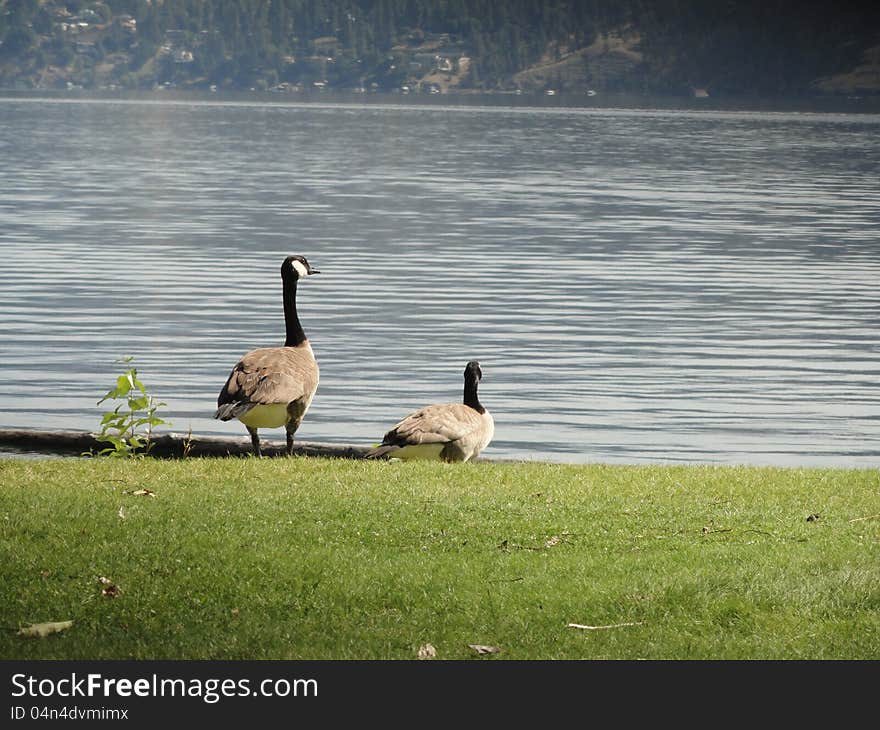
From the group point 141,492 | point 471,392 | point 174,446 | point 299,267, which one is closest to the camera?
point 141,492

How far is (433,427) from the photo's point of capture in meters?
15.0

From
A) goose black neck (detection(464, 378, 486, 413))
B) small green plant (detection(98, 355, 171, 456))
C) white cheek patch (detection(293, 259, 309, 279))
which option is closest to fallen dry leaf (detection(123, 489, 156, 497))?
small green plant (detection(98, 355, 171, 456))

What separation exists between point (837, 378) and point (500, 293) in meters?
12.6

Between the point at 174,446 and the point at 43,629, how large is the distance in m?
6.82

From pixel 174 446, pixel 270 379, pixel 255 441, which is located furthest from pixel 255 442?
pixel 174 446

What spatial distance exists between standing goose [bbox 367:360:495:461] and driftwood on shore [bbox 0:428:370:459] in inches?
30.2

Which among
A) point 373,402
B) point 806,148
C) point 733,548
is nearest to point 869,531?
point 733,548

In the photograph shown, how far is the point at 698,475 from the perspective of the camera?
14664 mm

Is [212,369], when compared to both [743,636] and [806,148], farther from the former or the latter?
[806,148]

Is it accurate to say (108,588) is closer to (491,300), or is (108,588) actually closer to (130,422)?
(130,422)

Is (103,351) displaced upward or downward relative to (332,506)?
downward

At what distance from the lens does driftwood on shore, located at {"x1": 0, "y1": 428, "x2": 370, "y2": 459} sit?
16062 mm

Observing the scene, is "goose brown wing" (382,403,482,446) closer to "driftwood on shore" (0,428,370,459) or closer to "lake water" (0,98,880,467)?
"driftwood on shore" (0,428,370,459)

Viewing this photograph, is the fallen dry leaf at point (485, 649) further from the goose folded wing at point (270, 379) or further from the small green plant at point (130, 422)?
the goose folded wing at point (270, 379)
